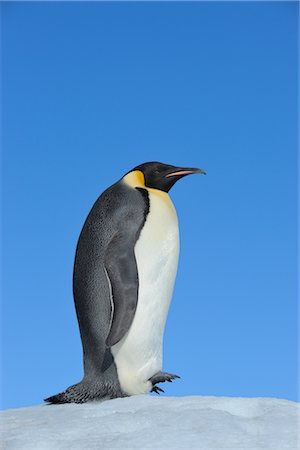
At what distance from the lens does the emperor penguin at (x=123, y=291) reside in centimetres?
367

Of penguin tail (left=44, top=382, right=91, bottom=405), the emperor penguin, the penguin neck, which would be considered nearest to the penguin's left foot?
the emperor penguin

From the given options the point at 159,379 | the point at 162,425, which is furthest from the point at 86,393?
the point at 162,425

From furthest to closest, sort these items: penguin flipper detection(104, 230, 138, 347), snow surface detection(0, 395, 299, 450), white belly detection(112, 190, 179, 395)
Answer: white belly detection(112, 190, 179, 395) → penguin flipper detection(104, 230, 138, 347) → snow surface detection(0, 395, 299, 450)

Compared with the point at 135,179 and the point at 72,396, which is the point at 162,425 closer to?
the point at 72,396

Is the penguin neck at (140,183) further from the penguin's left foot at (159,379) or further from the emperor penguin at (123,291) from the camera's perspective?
the penguin's left foot at (159,379)

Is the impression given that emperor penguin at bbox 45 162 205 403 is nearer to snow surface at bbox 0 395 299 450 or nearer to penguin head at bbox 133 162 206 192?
penguin head at bbox 133 162 206 192

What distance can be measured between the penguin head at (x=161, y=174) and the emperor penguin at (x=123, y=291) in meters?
0.10

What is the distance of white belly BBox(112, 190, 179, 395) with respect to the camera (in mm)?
3738

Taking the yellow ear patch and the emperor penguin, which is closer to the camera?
the emperor penguin

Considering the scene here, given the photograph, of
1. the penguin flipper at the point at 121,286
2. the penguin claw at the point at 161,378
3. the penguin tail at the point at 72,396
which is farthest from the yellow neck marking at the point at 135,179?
the penguin tail at the point at 72,396

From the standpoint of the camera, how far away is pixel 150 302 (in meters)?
3.79

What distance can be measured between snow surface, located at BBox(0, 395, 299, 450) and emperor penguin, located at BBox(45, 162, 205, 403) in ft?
1.48

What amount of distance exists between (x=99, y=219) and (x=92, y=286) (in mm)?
410

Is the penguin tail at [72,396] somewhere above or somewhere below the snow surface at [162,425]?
above
